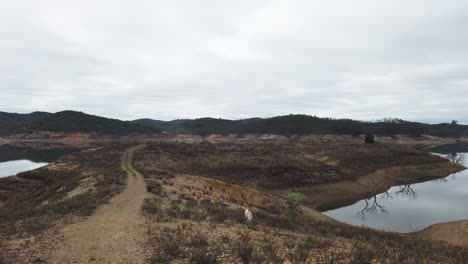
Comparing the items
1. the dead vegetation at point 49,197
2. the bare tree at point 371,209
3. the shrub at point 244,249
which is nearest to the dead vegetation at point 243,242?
the shrub at point 244,249

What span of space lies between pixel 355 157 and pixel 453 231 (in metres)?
36.2

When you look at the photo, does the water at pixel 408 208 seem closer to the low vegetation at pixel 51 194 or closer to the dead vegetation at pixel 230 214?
the dead vegetation at pixel 230 214

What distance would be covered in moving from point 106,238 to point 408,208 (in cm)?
3546

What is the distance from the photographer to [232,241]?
447 inches

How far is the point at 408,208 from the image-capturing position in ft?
110

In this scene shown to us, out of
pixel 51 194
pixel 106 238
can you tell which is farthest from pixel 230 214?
pixel 51 194

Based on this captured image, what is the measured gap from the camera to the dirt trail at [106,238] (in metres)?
9.48

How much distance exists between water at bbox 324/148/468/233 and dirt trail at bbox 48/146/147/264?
879 inches

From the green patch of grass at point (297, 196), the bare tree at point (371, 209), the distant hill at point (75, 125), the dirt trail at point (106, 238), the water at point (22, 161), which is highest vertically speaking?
the distant hill at point (75, 125)

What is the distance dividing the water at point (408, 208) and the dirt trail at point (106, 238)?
73.3ft

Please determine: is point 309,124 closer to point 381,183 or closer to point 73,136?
point 381,183

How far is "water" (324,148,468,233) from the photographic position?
92.1 ft

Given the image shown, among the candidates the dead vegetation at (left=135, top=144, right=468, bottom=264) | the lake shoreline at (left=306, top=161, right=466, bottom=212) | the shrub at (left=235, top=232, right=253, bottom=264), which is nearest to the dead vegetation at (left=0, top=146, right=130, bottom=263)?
the dead vegetation at (left=135, top=144, right=468, bottom=264)

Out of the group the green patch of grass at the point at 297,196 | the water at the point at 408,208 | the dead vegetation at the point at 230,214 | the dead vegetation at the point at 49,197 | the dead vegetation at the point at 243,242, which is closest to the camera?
the dead vegetation at the point at 243,242
